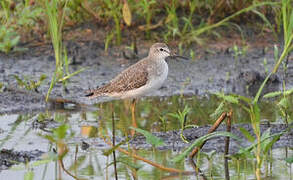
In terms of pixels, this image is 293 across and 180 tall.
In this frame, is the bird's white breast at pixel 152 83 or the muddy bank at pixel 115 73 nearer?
the bird's white breast at pixel 152 83

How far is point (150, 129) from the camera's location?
677 centimetres

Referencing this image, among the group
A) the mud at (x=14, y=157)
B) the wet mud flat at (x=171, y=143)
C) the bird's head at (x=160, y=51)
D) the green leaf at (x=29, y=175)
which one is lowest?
the green leaf at (x=29, y=175)

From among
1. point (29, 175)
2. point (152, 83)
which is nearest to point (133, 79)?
point (152, 83)

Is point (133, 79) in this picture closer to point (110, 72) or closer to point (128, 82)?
point (128, 82)

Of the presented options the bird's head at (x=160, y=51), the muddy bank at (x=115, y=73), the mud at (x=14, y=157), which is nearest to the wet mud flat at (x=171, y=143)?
the mud at (x=14, y=157)

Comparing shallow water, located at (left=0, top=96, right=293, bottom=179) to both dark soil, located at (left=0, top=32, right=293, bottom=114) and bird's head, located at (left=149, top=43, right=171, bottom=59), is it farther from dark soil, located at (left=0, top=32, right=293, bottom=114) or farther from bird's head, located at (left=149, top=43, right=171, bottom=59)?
bird's head, located at (left=149, top=43, right=171, bottom=59)

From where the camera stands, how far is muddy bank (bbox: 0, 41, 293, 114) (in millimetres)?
8130

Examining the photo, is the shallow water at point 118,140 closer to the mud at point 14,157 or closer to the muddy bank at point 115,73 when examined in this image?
the mud at point 14,157

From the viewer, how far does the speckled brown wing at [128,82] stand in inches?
295

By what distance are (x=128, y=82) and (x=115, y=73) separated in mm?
1863

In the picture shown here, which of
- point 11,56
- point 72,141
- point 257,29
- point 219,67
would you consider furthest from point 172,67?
point 72,141

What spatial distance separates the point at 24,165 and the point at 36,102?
8.53 ft

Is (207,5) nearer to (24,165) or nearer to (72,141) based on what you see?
(72,141)

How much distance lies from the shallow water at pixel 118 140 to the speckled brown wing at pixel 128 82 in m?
0.25
